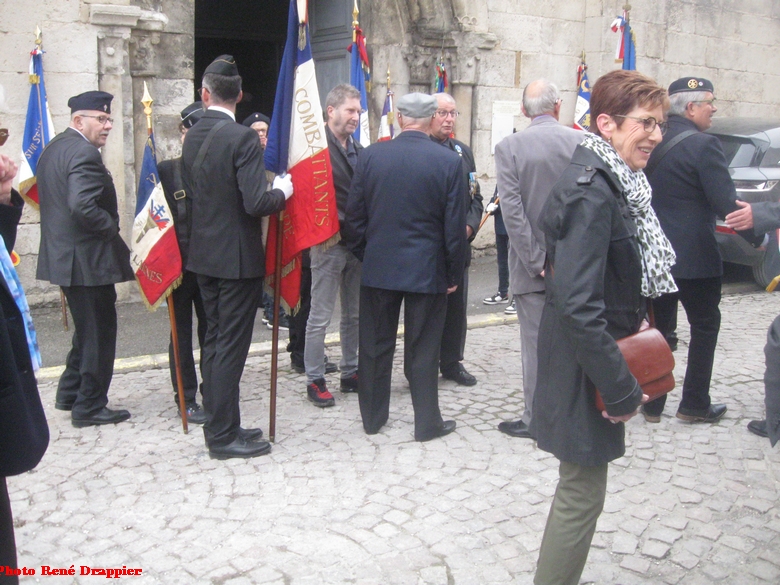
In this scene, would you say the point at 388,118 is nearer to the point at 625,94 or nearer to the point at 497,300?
the point at 497,300

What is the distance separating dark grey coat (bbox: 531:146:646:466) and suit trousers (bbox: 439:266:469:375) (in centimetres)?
276

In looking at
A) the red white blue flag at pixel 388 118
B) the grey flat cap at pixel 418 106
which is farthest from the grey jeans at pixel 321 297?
the red white blue flag at pixel 388 118

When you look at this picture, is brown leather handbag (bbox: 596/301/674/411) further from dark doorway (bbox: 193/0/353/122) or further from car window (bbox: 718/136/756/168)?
dark doorway (bbox: 193/0/353/122)

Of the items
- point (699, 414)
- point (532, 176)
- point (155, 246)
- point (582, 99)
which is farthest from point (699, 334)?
point (582, 99)

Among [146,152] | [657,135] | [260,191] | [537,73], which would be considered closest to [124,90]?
[146,152]

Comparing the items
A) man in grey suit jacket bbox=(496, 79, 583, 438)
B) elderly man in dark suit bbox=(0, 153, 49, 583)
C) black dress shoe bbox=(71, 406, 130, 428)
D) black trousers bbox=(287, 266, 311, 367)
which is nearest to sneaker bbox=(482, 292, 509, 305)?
black trousers bbox=(287, 266, 311, 367)

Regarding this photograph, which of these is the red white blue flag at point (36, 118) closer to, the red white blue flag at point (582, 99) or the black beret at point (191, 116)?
the black beret at point (191, 116)

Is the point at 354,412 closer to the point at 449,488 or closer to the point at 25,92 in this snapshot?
the point at 449,488

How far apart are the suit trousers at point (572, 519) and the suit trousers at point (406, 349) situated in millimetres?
1855

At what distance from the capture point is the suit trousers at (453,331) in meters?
5.54

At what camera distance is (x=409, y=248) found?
175 inches

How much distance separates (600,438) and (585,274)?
567 millimetres

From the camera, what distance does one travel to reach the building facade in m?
7.58

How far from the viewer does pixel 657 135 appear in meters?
2.72
